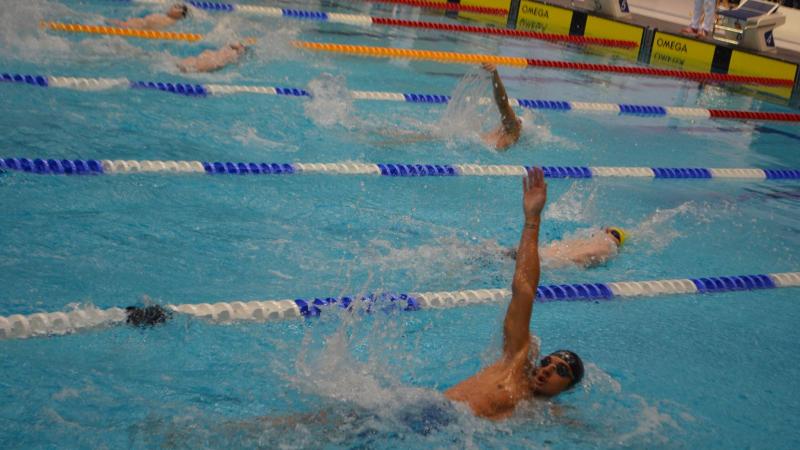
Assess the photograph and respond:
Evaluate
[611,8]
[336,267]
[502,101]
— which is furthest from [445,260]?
[611,8]

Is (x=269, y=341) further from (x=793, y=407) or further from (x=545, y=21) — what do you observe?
(x=545, y=21)

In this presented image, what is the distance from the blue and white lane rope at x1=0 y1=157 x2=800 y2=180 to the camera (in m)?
4.33

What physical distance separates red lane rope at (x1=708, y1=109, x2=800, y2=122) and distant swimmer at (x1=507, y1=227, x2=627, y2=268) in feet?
13.1

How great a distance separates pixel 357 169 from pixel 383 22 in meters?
Result: 5.18

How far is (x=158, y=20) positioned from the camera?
7.51 meters

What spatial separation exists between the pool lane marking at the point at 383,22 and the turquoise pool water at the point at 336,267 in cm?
225

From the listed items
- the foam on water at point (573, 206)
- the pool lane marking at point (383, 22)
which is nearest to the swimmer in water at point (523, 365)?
the foam on water at point (573, 206)

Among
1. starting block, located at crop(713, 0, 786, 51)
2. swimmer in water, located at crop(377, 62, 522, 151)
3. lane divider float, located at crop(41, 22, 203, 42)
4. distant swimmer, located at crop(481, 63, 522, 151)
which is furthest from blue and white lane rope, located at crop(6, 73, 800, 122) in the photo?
starting block, located at crop(713, 0, 786, 51)

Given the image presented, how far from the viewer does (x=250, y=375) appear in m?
2.96

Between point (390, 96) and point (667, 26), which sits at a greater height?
point (667, 26)

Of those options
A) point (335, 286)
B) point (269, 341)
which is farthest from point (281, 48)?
point (269, 341)

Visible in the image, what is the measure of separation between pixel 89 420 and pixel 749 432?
2230 millimetres

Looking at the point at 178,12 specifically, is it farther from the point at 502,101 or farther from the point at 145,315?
the point at 145,315

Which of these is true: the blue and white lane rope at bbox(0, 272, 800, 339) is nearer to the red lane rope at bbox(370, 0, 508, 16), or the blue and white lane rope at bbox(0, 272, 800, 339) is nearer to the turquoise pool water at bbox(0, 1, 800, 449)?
the turquoise pool water at bbox(0, 1, 800, 449)
